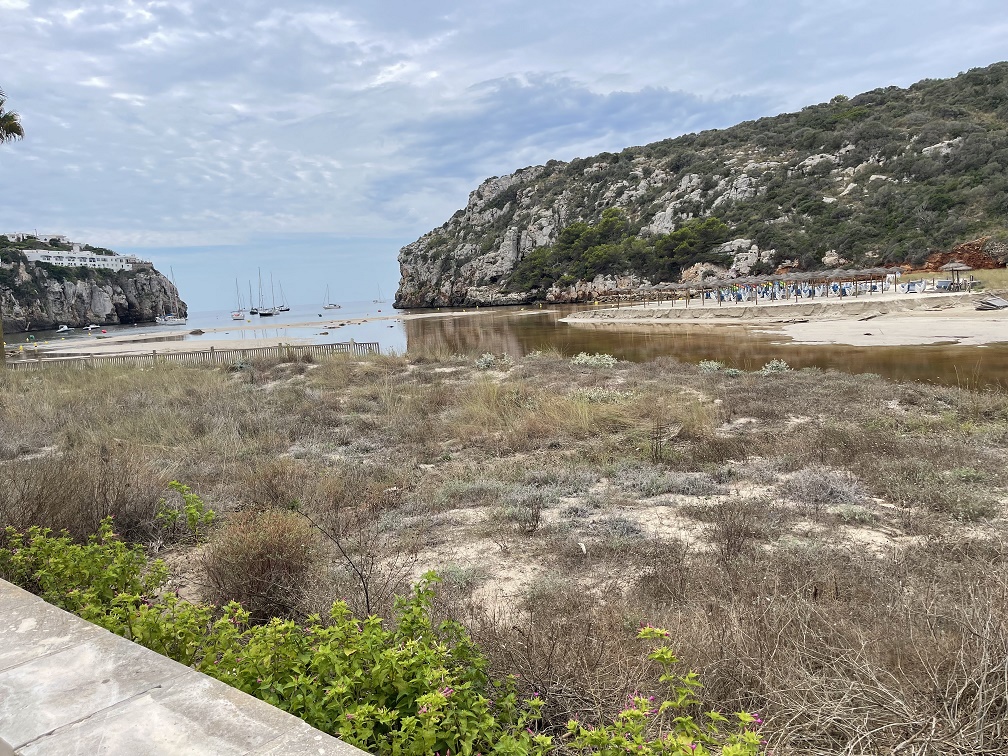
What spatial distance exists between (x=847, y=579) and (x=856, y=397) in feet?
26.3

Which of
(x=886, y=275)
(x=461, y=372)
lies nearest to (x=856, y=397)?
(x=461, y=372)

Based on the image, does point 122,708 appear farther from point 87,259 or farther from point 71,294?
point 87,259

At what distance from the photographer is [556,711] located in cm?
237

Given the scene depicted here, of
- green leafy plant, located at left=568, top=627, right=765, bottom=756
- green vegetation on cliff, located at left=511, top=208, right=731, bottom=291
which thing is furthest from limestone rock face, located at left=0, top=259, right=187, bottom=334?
green leafy plant, located at left=568, top=627, right=765, bottom=756

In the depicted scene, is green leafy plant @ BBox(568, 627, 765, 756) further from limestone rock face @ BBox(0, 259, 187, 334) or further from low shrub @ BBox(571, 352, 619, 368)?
limestone rock face @ BBox(0, 259, 187, 334)

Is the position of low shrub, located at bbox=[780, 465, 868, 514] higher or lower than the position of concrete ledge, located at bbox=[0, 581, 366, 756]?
lower

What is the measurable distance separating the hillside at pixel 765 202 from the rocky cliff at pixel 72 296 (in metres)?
54.2

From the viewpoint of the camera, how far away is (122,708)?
71.1 inches

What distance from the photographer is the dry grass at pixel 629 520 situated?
7.91ft

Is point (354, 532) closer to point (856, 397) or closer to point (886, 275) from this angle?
point (856, 397)

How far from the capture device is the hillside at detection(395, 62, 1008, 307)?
4706 centimetres

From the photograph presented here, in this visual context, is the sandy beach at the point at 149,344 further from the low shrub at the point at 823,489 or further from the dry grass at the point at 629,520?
the low shrub at the point at 823,489

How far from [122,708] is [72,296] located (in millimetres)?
111582

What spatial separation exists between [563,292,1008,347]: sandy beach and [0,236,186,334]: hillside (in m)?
74.4
